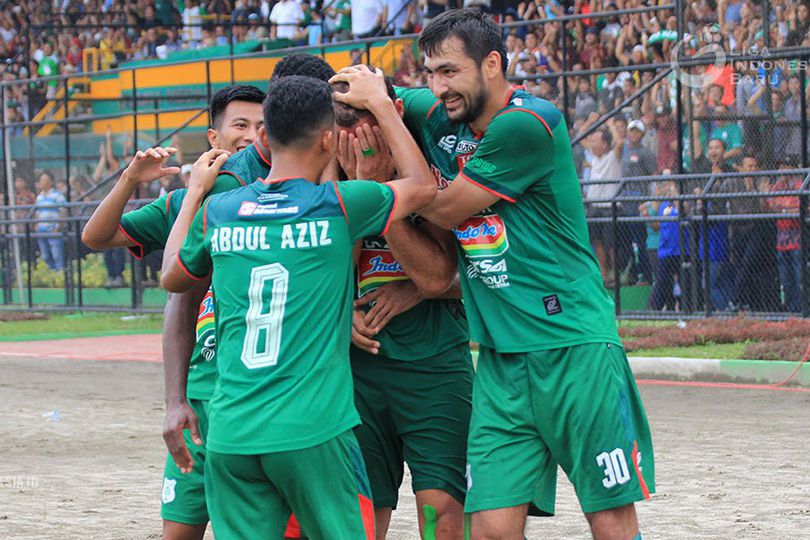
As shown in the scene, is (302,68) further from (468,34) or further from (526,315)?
(526,315)

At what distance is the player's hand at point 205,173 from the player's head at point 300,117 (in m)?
0.43

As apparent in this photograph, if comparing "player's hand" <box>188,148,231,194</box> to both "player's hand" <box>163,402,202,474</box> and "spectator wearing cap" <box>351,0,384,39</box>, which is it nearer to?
"player's hand" <box>163,402,202,474</box>

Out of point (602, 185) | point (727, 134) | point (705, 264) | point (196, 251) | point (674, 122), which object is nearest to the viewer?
point (196, 251)

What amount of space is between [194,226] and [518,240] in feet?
3.63

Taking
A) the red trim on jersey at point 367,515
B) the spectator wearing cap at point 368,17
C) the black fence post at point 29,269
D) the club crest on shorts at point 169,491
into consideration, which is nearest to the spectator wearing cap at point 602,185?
the spectator wearing cap at point 368,17

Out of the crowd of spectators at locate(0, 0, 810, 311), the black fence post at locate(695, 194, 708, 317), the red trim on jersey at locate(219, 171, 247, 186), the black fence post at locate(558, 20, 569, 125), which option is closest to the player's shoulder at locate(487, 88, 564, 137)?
the red trim on jersey at locate(219, 171, 247, 186)

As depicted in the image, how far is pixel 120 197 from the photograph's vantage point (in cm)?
488

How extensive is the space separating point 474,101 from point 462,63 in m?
0.13

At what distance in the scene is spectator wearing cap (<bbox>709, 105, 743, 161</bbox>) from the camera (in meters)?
15.9

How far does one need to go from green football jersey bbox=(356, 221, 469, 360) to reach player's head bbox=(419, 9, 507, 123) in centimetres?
60

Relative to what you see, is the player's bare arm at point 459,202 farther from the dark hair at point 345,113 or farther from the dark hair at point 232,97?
the dark hair at point 232,97

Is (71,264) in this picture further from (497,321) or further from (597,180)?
(497,321)

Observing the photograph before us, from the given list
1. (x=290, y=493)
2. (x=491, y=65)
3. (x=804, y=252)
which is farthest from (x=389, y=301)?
(x=804, y=252)

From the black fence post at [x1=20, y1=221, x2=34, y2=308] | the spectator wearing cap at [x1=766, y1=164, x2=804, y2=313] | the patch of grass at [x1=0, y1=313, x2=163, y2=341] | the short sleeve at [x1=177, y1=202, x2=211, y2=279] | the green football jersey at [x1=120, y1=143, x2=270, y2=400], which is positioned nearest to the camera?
the short sleeve at [x1=177, y1=202, x2=211, y2=279]
